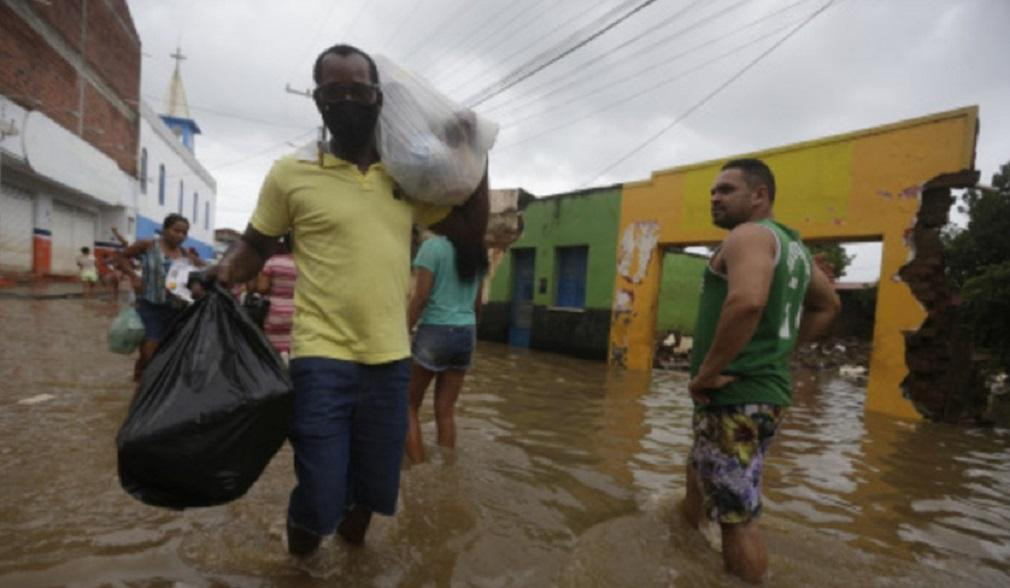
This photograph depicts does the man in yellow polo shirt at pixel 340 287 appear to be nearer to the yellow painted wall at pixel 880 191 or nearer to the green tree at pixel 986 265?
the yellow painted wall at pixel 880 191

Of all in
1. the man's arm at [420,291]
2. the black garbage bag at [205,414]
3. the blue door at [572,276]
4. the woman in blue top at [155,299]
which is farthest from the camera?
the blue door at [572,276]

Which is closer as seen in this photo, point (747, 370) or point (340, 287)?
point (340, 287)

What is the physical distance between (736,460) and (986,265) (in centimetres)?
2490

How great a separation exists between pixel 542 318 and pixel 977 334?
1045 cm

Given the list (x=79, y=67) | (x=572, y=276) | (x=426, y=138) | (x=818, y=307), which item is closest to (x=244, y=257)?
(x=426, y=138)

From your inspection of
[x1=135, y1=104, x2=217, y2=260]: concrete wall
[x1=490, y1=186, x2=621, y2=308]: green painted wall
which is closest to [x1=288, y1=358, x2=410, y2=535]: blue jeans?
[x1=490, y1=186, x2=621, y2=308]: green painted wall

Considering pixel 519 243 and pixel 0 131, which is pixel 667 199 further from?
pixel 0 131

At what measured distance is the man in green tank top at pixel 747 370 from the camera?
2033 mm

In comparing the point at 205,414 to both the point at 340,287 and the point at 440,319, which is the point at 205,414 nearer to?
the point at 340,287

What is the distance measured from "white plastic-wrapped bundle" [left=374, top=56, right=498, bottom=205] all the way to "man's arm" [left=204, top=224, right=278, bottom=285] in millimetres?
480

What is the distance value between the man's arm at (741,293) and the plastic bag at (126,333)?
3.69m

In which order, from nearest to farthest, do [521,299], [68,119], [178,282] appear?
[178,282]
[521,299]
[68,119]

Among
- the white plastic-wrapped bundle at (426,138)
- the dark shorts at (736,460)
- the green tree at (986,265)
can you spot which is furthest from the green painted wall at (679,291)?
the white plastic-wrapped bundle at (426,138)

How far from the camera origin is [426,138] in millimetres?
1726
